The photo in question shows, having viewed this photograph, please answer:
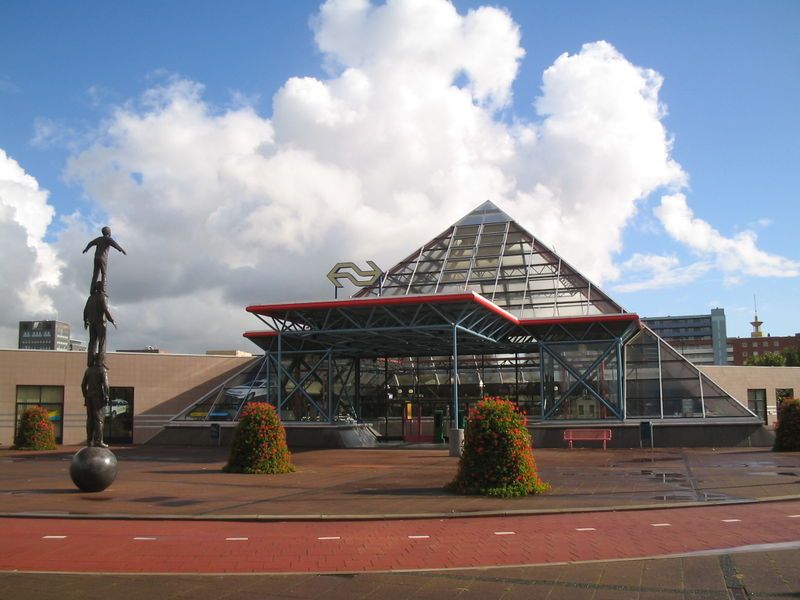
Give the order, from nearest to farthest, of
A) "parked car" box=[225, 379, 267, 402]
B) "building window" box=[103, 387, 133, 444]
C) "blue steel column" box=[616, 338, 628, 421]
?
1. "blue steel column" box=[616, 338, 628, 421]
2. "parked car" box=[225, 379, 267, 402]
3. "building window" box=[103, 387, 133, 444]

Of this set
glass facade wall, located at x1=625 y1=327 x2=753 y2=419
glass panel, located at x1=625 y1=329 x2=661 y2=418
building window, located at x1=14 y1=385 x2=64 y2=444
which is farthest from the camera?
building window, located at x1=14 y1=385 x2=64 y2=444

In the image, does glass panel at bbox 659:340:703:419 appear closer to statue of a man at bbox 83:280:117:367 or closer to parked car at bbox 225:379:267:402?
parked car at bbox 225:379:267:402

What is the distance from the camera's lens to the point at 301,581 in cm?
893

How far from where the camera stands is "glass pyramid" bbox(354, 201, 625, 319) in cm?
3969

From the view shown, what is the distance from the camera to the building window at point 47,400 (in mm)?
40656

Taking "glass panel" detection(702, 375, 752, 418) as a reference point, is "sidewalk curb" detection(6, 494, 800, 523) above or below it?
below

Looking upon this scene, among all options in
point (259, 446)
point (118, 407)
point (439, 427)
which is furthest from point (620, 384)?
point (118, 407)

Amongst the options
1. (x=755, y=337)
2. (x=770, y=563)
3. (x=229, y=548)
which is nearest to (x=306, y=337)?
(x=229, y=548)

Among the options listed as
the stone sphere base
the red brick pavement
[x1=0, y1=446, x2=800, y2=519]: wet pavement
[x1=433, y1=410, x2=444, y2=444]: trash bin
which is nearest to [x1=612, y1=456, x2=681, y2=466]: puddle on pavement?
[x1=0, y1=446, x2=800, y2=519]: wet pavement

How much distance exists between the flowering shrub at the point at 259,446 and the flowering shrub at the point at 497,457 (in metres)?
7.29

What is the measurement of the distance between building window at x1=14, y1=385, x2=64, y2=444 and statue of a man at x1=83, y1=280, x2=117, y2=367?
82.1 ft

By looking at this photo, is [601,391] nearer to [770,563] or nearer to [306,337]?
[306,337]

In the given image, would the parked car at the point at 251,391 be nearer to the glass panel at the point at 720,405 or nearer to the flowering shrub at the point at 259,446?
the flowering shrub at the point at 259,446

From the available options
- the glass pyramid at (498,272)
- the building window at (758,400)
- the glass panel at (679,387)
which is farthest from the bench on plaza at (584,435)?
the building window at (758,400)
